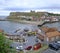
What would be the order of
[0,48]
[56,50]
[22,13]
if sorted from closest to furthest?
[0,48] → [56,50] → [22,13]

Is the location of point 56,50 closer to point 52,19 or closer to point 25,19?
point 52,19

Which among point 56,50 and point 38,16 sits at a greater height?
point 56,50

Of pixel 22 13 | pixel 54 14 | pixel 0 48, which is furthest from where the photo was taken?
pixel 22 13

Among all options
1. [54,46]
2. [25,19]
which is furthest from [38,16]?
[54,46]

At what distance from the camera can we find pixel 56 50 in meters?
23.7

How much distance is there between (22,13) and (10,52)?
415 feet

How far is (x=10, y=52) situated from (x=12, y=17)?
118982mm

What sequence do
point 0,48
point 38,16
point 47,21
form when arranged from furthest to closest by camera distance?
point 38,16, point 47,21, point 0,48

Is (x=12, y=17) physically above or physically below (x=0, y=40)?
below

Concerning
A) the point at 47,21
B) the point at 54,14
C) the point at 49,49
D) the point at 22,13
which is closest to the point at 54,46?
the point at 49,49

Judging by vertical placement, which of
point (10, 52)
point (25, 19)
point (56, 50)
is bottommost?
point (25, 19)

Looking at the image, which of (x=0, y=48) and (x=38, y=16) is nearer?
(x=0, y=48)

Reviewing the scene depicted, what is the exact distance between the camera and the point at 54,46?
25109 mm

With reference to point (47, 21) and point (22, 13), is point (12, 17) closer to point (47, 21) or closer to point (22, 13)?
point (22, 13)
